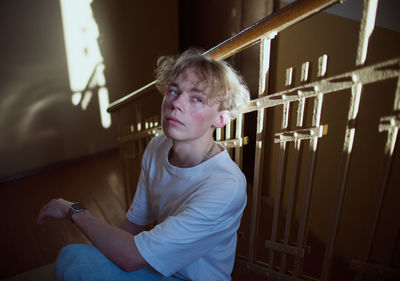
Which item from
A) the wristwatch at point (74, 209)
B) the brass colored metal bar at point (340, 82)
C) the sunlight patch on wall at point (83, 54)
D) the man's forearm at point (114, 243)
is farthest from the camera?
the sunlight patch on wall at point (83, 54)

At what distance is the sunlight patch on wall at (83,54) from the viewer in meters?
3.38

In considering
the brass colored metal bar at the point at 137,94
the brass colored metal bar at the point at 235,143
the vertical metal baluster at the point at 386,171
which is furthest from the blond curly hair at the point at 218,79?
the vertical metal baluster at the point at 386,171

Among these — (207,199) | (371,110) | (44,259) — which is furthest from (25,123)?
(371,110)

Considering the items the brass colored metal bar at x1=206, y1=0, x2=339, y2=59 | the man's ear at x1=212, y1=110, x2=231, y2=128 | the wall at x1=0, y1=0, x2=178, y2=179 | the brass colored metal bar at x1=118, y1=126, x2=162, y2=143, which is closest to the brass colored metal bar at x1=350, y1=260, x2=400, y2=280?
the man's ear at x1=212, y1=110, x2=231, y2=128

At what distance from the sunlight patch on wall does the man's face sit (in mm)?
2849

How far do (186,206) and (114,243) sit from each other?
11.0 inches

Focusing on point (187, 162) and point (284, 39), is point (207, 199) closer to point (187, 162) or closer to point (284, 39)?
point (187, 162)

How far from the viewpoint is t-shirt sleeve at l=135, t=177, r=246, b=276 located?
3.09 feet

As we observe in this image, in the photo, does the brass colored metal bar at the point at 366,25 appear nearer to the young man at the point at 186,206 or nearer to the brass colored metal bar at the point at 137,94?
the young man at the point at 186,206

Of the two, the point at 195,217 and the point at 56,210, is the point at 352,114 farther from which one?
the point at 56,210

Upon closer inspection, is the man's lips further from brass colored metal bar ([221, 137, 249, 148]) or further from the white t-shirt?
brass colored metal bar ([221, 137, 249, 148])

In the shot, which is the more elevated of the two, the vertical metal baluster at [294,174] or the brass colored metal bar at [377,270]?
the vertical metal baluster at [294,174]

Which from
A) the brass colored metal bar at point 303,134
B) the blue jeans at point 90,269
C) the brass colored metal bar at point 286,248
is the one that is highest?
the brass colored metal bar at point 303,134

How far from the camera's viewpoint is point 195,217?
3.12 feet
